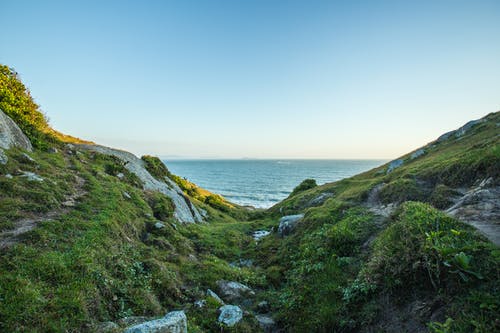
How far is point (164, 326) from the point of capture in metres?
5.61

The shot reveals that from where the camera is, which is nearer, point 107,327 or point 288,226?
point 107,327

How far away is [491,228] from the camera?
733 centimetres

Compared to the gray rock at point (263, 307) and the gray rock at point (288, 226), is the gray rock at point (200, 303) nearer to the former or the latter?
the gray rock at point (263, 307)

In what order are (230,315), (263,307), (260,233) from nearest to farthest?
(230,315) → (263,307) → (260,233)

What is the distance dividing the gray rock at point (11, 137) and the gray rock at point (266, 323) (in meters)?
17.4

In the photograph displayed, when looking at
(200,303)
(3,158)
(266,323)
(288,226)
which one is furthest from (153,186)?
(266,323)

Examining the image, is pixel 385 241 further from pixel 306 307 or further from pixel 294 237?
pixel 294 237

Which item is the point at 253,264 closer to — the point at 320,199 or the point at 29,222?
the point at 29,222

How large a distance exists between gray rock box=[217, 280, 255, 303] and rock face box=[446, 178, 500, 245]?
29.9 ft

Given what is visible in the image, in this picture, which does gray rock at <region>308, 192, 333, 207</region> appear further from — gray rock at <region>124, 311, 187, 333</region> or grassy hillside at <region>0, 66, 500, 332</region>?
gray rock at <region>124, 311, 187, 333</region>

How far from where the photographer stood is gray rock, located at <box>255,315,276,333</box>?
27.5 ft

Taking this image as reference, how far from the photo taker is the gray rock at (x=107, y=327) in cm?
564

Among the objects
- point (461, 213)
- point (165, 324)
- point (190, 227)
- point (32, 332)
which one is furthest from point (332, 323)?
point (190, 227)

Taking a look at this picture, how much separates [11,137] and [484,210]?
25781 millimetres
